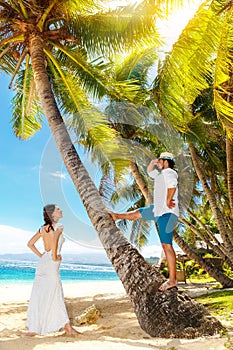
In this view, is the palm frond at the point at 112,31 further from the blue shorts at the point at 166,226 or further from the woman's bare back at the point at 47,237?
the woman's bare back at the point at 47,237

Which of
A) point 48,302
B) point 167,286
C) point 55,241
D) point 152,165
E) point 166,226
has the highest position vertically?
point 152,165

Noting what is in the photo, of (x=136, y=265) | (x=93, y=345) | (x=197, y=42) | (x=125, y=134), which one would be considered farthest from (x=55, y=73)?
(x=93, y=345)

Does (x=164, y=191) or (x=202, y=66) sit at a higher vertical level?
(x=202, y=66)

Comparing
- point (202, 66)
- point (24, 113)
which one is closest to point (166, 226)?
point (202, 66)

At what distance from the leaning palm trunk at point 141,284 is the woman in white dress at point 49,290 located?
90 cm

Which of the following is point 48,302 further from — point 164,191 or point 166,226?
point 164,191

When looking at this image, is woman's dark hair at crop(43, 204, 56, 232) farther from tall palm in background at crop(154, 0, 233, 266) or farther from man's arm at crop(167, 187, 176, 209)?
tall palm in background at crop(154, 0, 233, 266)

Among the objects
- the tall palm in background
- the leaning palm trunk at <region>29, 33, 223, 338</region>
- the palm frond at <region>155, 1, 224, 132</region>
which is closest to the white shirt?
the leaning palm trunk at <region>29, 33, 223, 338</region>

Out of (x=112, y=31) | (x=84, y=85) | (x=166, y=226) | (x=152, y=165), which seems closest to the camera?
(x=166, y=226)

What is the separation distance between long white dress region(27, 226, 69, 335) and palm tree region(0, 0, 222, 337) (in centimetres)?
94

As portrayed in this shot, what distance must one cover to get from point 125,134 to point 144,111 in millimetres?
1688

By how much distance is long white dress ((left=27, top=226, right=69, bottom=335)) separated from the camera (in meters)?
5.64

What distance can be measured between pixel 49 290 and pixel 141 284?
1.30m

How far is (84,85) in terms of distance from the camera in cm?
999
